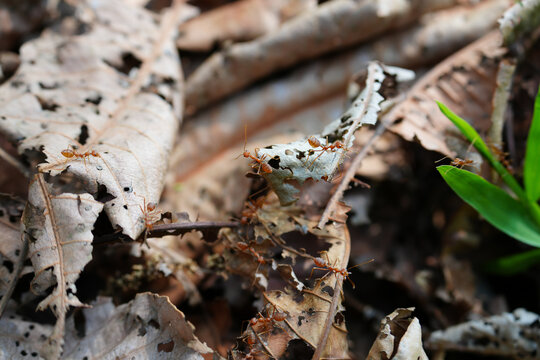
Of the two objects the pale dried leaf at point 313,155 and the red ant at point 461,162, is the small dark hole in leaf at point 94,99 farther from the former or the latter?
the red ant at point 461,162

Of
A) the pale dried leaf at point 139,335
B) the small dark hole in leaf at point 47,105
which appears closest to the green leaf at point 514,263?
the pale dried leaf at point 139,335

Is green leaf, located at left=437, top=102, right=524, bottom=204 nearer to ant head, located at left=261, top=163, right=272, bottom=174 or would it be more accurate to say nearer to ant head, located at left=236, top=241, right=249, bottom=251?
ant head, located at left=261, top=163, right=272, bottom=174

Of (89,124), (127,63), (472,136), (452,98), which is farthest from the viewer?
(127,63)

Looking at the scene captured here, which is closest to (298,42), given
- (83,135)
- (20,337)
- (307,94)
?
Answer: (307,94)

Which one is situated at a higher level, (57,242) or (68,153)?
(68,153)

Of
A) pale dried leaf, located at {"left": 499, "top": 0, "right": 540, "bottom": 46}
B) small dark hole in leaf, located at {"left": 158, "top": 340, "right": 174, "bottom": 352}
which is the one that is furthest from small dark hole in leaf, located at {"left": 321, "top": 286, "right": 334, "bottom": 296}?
pale dried leaf, located at {"left": 499, "top": 0, "right": 540, "bottom": 46}

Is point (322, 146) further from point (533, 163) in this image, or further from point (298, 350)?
point (533, 163)

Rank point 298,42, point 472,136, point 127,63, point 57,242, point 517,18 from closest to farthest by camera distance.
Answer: point 57,242
point 472,136
point 517,18
point 127,63
point 298,42

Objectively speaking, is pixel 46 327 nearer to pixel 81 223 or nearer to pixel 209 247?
pixel 81 223
